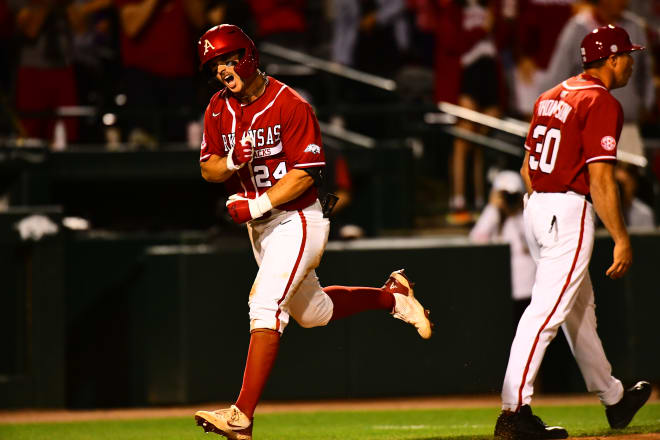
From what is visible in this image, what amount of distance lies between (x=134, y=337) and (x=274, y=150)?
447 centimetres

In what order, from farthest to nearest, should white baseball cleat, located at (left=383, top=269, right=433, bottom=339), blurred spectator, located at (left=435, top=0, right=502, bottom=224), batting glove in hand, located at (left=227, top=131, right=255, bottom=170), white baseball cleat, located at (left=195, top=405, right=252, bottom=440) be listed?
blurred spectator, located at (left=435, top=0, right=502, bottom=224) → white baseball cleat, located at (left=383, top=269, right=433, bottom=339) → batting glove in hand, located at (left=227, top=131, right=255, bottom=170) → white baseball cleat, located at (left=195, top=405, right=252, bottom=440)

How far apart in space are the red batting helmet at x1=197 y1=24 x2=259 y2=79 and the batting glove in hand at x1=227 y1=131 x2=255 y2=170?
36 centimetres

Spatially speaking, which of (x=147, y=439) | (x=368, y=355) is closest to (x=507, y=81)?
(x=368, y=355)

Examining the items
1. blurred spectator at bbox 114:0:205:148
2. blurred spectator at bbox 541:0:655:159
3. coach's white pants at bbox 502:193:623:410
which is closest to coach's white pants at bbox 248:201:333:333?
coach's white pants at bbox 502:193:623:410

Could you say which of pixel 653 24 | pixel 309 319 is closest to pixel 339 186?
pixel 309 319

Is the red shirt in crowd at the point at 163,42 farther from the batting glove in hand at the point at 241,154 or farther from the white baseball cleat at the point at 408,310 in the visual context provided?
the batting glove in hand at the point at 241,154

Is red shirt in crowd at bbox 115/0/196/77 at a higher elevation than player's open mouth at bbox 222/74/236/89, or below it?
higher

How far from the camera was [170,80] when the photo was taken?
12.2 meters

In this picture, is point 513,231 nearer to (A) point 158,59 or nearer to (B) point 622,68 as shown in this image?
(B) point 622,68

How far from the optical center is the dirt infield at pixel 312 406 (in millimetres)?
9250

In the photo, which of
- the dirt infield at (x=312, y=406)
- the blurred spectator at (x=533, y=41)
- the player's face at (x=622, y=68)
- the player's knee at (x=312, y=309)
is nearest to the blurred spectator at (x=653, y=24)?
the blurred spectator at (x=533, y=41)

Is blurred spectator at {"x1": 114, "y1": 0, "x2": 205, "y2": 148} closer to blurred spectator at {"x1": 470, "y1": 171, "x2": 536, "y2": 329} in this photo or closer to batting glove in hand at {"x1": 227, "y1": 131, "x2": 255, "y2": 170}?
blurred spectator at {"x1": 470, "y1": 171, "x2": 536, "y2": 329}

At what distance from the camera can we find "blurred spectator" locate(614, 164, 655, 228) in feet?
34.9

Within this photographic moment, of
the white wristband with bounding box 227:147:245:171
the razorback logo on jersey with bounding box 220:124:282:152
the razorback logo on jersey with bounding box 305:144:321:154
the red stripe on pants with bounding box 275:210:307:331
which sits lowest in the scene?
the red stripe on pants with bounding box 275:210:307:331
